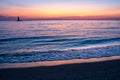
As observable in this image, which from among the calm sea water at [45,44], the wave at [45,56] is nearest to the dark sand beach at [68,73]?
the wave at [45,56]

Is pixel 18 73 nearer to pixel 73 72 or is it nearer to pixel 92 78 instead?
pixel 73 72

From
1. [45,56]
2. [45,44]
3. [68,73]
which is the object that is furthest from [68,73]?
[45,44]

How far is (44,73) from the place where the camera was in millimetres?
8836

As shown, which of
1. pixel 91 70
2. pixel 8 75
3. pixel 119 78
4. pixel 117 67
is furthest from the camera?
pixel 117 67

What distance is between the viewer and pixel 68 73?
8719 millimetres

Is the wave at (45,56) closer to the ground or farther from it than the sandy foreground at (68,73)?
closer to the ground

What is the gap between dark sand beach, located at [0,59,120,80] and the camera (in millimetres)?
8016

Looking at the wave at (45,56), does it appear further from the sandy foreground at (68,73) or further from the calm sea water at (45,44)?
the sandy foreground at (68,73)

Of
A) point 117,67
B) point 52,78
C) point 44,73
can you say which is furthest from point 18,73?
point 117,67

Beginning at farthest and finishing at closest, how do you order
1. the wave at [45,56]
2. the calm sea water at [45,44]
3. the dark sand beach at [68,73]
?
the calm sea water at [45,44], the wave at [45,56], the dark sand beach at [68,73]

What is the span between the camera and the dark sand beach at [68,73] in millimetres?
8016

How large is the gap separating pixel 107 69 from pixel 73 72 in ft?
5.57

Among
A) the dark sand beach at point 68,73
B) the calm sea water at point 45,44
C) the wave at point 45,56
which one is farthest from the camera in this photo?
the calm sea water at point 45,44

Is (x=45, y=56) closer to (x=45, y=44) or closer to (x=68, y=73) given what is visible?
(x=68, y=73)
